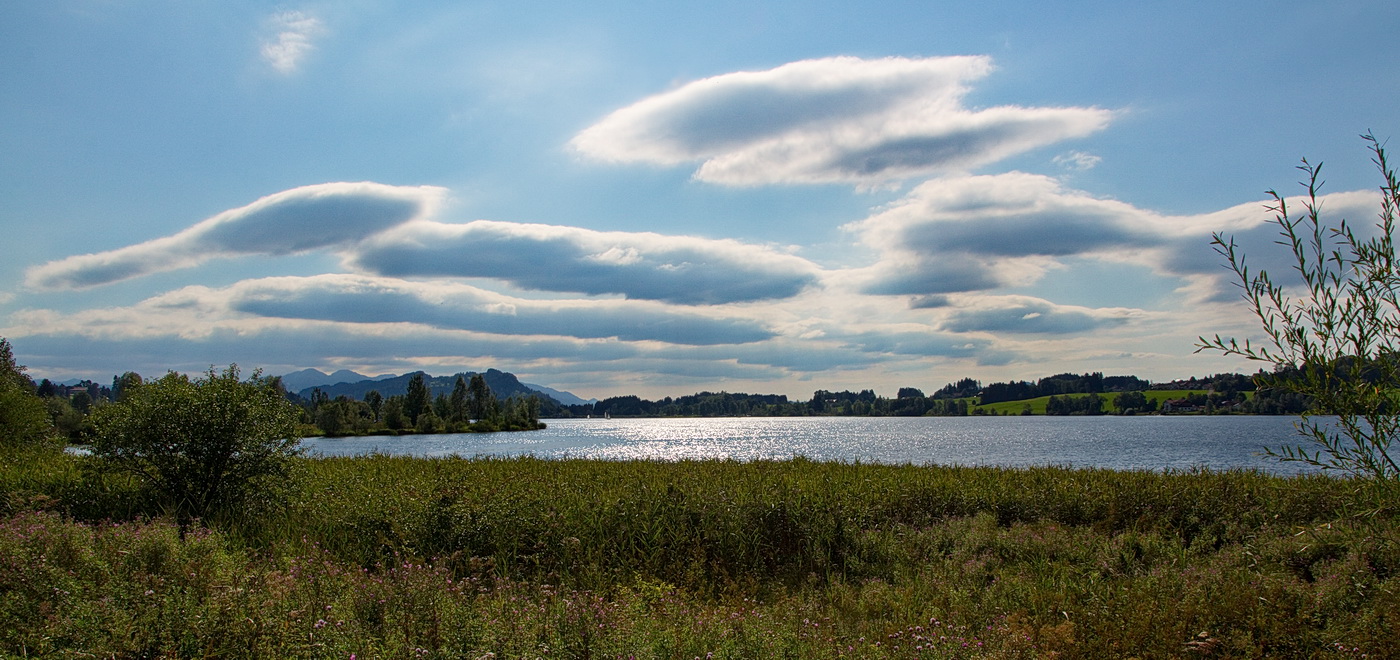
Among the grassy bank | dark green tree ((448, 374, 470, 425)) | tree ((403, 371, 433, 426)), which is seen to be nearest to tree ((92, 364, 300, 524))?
the grassy bank

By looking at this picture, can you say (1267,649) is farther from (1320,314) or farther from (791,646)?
(791,646)

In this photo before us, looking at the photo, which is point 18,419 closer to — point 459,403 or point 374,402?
point 459,403

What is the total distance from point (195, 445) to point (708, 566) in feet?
28.9

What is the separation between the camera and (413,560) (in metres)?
8.24

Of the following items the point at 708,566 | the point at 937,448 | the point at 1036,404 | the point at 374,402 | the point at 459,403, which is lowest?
the point at 937,448

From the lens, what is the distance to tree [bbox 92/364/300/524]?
11.4 m

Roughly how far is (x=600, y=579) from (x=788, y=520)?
313 centimetres

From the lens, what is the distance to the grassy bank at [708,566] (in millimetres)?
5133

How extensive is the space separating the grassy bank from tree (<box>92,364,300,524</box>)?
73cm

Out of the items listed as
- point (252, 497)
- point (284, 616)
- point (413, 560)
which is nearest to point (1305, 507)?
point (413, 560)

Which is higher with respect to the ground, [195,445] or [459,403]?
[195,445]

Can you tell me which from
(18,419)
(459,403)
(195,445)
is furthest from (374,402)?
(195,445)

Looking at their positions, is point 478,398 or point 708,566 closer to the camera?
point 708,566

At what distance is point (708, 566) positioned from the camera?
9.59 meters
